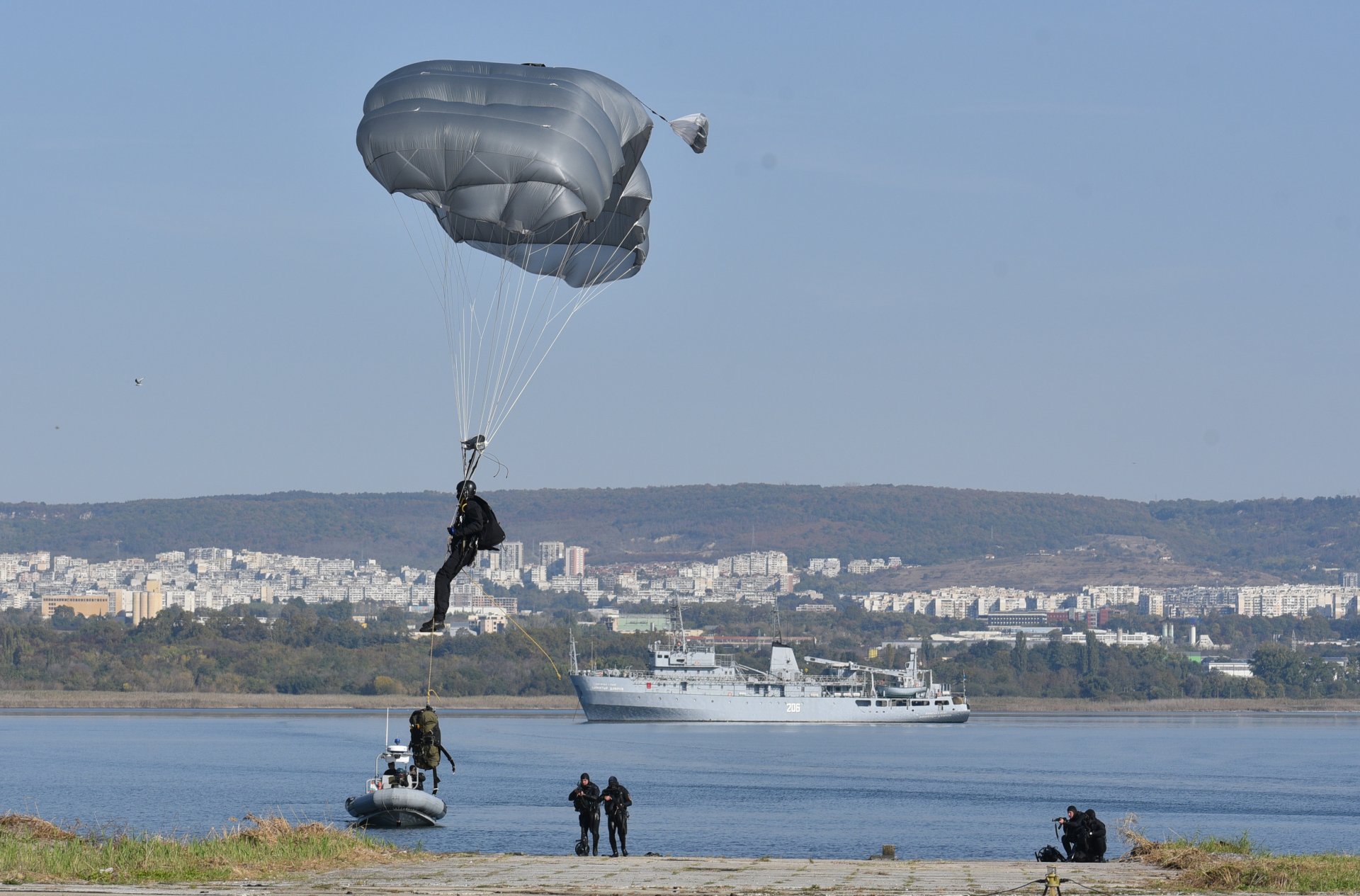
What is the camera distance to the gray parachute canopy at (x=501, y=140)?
18.8 metres

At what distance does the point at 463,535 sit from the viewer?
1781cm

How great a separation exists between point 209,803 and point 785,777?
764 inches

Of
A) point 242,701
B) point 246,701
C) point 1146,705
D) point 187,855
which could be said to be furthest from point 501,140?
point 1146,705

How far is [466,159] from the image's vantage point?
18812 millimetres

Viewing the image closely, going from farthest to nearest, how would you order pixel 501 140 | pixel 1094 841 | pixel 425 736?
pixel 425 736
pixel 1094 841
pixel 501 140

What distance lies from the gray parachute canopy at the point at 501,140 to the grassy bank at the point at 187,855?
22.0ft

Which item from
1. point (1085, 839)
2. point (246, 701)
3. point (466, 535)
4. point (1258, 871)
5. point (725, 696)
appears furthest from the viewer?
point (246, 701)

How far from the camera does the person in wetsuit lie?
17750 mm

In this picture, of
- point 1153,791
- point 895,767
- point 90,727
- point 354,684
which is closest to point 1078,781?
point 1153,791

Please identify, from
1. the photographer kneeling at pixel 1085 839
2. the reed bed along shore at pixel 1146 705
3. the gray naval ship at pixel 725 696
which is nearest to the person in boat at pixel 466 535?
the photographer kneeling at pixel 1085 839

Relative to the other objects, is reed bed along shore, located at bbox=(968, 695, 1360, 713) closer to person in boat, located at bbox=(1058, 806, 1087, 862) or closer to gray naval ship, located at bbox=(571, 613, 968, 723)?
gray naval ship, located at bbox=(571, 613, 968, 723)

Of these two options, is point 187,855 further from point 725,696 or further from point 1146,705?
point 1146,705

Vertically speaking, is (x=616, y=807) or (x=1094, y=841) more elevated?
(x=616, y=807)

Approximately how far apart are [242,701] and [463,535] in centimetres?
11681
